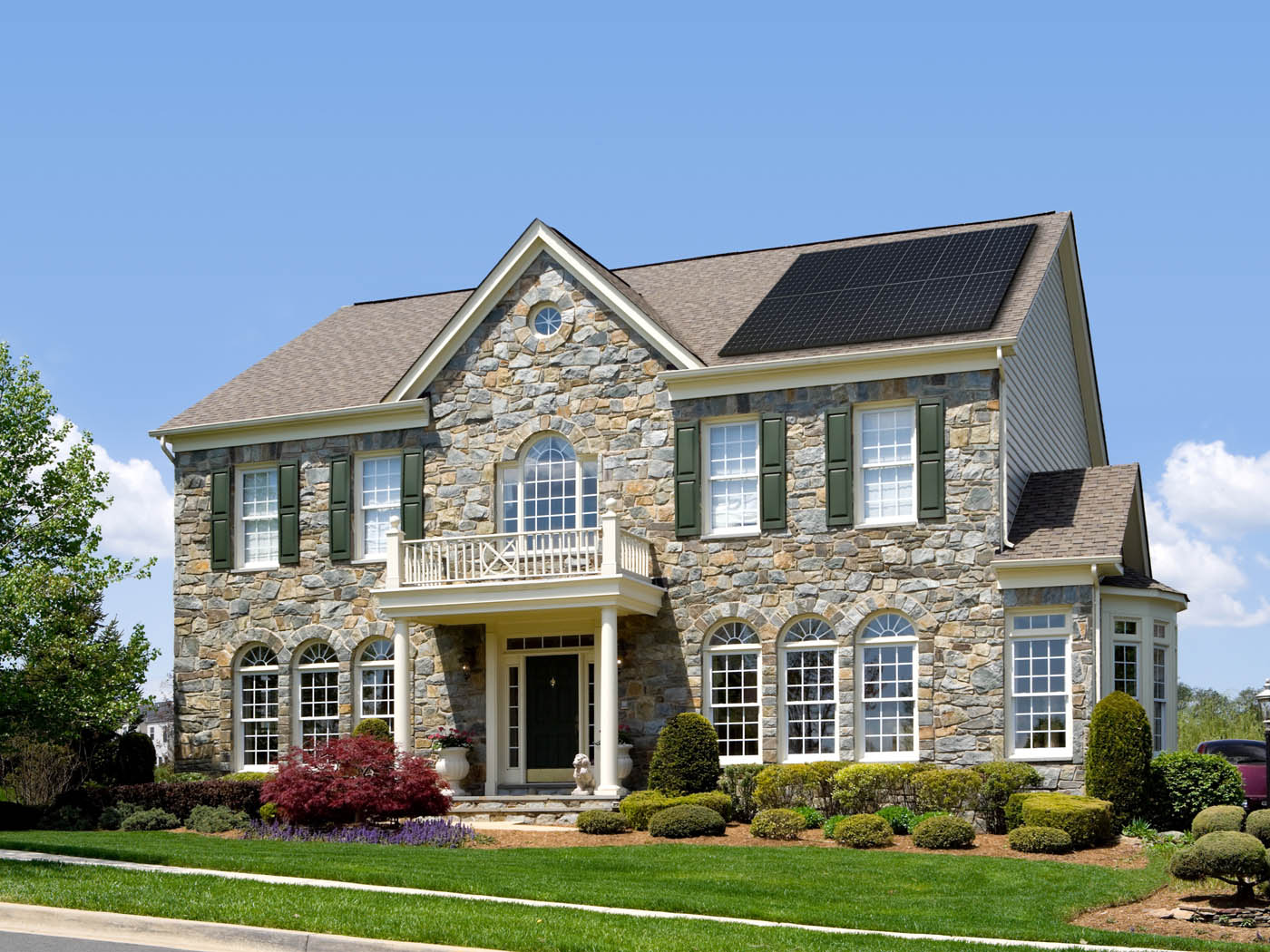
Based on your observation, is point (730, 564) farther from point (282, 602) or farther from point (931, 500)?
point (282, 602)

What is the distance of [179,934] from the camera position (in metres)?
12.3

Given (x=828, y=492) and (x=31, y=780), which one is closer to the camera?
(x=828, y=492)

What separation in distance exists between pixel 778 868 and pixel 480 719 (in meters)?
9.87

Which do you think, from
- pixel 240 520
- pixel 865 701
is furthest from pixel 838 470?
pixel 240 520

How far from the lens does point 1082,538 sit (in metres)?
23.0

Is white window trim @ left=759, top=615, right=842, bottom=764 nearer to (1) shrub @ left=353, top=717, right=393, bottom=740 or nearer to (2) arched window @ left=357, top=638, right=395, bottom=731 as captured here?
(1) shrub @ left=353, top=717, right=393, bottom=740

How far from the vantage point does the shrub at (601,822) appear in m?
22.0

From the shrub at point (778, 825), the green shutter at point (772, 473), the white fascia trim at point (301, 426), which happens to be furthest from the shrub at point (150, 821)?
the green shutter at point (772, 473)

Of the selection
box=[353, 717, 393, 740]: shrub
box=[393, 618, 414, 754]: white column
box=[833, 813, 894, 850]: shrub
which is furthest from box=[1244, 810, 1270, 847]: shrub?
box=[353, 717, 393, 740]: shrub

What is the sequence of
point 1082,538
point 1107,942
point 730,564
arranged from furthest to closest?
1. point 730,564
2. point 1082,538
3. point 1107,942

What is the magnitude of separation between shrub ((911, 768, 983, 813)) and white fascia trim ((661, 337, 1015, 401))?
6.23 m

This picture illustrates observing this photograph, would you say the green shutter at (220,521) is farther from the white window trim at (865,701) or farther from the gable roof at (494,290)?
the white window trim at (865,701)

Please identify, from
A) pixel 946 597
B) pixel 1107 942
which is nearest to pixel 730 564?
pixel 946 597

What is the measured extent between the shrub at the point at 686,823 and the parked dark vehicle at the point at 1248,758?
321 inches
